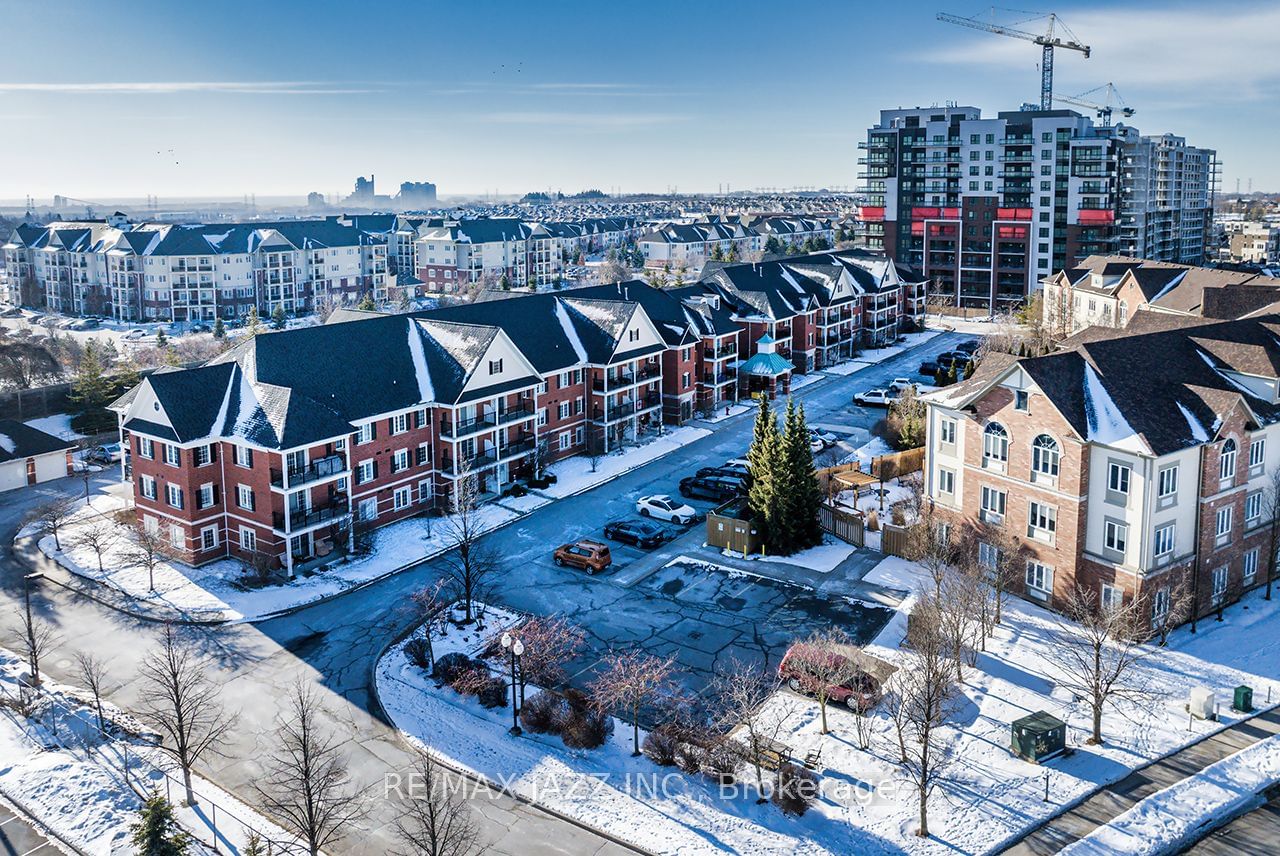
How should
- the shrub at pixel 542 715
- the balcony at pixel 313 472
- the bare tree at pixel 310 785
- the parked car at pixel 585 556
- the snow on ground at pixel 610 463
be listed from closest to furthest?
the bare tree at pixel 310 785 → the shrub at pixel 542 715 → the balcony at pixel 313 472 → the parked car at pixel 585 556 → the snow on ground at pixel 610 463

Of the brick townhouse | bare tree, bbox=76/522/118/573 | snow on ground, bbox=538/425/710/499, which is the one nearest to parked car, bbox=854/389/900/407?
snow on ground, bbox=538/425/710/499

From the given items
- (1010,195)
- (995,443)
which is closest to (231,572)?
(995,443)

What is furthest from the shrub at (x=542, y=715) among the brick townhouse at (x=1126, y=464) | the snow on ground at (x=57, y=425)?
the snow on ground at (x=57, y=425)

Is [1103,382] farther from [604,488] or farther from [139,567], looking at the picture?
[139,567]

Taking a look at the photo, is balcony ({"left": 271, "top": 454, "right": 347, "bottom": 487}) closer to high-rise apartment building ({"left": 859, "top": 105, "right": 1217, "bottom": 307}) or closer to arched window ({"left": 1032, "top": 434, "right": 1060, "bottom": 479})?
arched window ({"left": 1032, "top": 434, "right": 1060, "bottom": 479})

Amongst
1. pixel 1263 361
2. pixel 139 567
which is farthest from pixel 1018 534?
pixel 139 567

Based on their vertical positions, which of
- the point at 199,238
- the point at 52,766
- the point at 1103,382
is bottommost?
the point at 52,766

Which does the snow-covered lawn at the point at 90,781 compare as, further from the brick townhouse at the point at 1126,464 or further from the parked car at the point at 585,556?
the brick townhouse at the point at 1126,464
